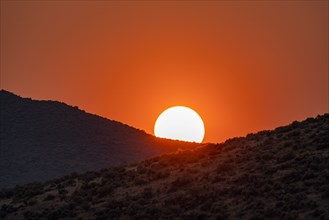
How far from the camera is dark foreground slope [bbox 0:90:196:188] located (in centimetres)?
10688

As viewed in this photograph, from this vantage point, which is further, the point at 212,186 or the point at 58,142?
the point at 58,142

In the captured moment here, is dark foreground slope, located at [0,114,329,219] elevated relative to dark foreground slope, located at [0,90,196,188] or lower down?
lower down

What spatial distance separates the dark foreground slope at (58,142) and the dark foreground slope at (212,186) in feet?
155

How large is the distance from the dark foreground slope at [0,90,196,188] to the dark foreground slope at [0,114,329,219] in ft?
155

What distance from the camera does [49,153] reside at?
113 metres

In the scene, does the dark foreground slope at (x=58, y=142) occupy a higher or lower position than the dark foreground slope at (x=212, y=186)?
higher

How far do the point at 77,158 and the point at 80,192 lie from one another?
208ft

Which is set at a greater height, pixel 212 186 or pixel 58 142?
pixel 58 142

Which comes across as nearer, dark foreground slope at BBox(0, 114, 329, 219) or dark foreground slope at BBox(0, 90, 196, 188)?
dark foreground slope at BBox(0, 114, 329, 219)

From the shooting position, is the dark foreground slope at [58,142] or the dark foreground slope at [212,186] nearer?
the dark foreground slope at [212,186]

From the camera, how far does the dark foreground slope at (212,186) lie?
121ft

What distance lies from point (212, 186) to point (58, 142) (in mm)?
78904

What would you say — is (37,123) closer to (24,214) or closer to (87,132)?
(87,132)

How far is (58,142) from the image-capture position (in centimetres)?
11881
